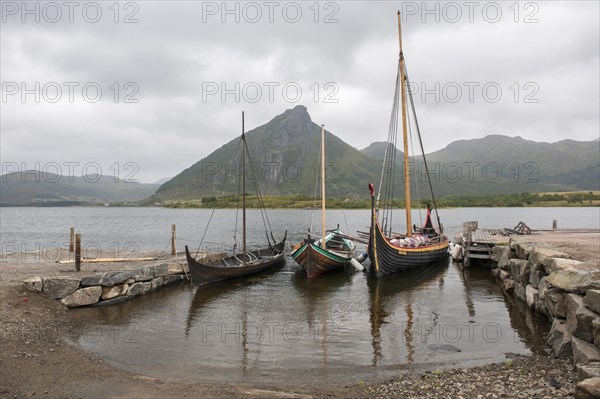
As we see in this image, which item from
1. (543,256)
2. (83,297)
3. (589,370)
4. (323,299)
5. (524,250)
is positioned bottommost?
(323,299)

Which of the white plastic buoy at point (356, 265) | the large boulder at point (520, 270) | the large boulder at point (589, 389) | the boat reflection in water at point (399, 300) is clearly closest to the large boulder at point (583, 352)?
the large boulder at point (589, 389)

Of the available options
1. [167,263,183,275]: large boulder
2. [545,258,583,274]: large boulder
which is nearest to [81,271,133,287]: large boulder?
[167,263,183,275]: large boulder

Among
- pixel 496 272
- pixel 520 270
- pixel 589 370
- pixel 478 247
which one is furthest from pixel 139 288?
pixel 478 247

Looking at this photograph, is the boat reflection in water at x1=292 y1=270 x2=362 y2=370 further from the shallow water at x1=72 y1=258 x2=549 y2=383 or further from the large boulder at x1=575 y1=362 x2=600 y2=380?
the large boulder at x1=575 y1=362 x2=600 y2=380

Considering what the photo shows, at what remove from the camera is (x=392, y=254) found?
2994 cm

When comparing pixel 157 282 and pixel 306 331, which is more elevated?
pixel 157 282

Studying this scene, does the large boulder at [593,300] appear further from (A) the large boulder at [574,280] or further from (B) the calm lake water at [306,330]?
(B) the calm lake water at [306,330]

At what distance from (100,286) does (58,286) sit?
1911 mm

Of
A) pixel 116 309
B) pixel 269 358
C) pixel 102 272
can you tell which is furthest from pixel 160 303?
pixel 269 358

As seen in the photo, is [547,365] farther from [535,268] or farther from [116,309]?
[116,309]

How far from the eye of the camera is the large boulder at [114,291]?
67.8 feet

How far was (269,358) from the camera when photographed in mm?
14023

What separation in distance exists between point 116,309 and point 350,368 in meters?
13.1

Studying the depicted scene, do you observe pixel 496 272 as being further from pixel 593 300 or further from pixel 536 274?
pixel 593 300
